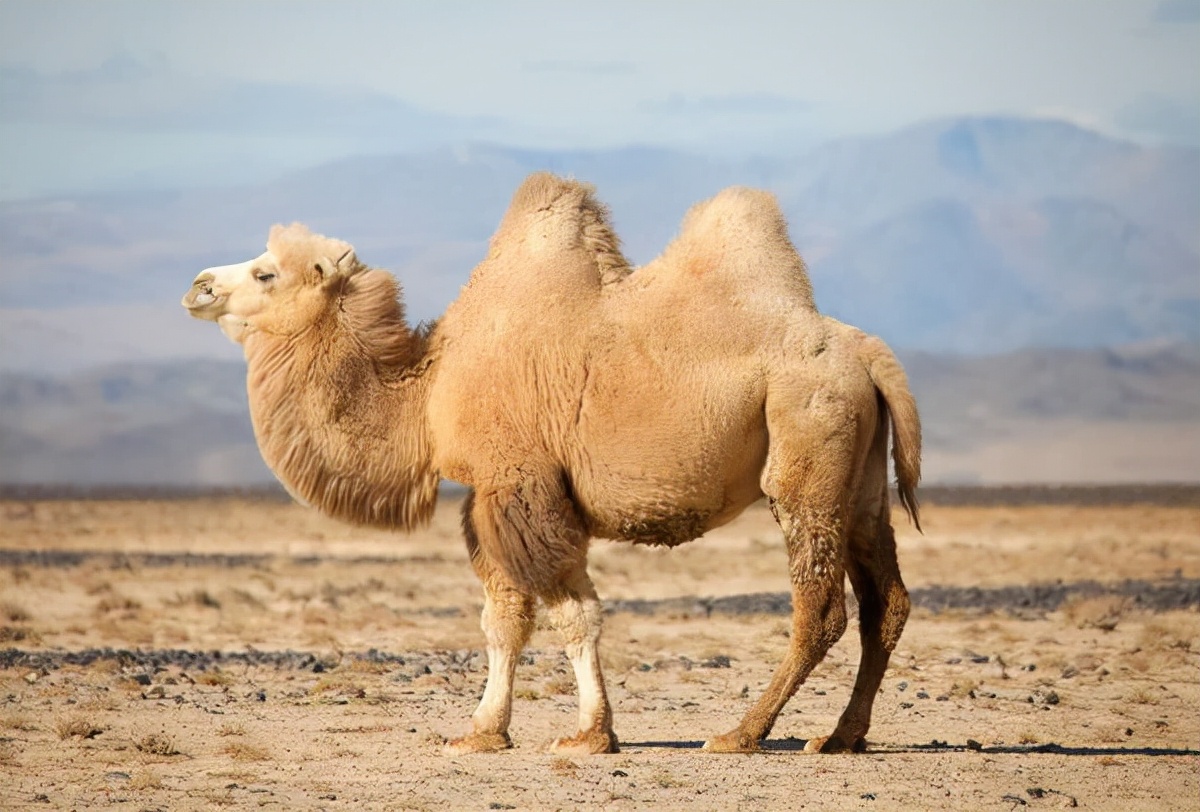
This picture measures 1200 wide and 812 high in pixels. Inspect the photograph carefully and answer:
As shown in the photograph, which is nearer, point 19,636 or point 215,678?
point 215,678

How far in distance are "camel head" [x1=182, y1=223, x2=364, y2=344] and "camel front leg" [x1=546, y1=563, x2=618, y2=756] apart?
226 centimetres

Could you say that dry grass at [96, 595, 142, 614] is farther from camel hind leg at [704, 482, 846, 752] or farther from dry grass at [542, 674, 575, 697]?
camel hind leg at [704, 482, 846, 752]

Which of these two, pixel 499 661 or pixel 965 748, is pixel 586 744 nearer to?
pixel 499 661

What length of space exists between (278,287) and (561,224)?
1749mm

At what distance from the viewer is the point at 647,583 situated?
2688 centimetres

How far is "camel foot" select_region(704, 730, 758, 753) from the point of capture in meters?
10.1

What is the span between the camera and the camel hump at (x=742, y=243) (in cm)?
1037

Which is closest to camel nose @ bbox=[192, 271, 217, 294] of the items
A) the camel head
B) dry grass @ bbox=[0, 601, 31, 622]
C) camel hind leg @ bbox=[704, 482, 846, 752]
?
the camel head

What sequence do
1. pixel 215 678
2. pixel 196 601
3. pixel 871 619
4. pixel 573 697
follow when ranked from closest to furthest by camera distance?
pixel 871 619
pixel 573 697
pixel 215 678
pixel 196 601

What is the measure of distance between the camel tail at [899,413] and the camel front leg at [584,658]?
1906 mm

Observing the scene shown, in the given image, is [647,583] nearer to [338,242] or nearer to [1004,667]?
[1004,667]

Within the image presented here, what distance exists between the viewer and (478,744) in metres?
10.1

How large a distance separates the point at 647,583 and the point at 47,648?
1166 centimetres

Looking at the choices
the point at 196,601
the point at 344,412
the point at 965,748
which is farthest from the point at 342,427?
the point at 196,601
